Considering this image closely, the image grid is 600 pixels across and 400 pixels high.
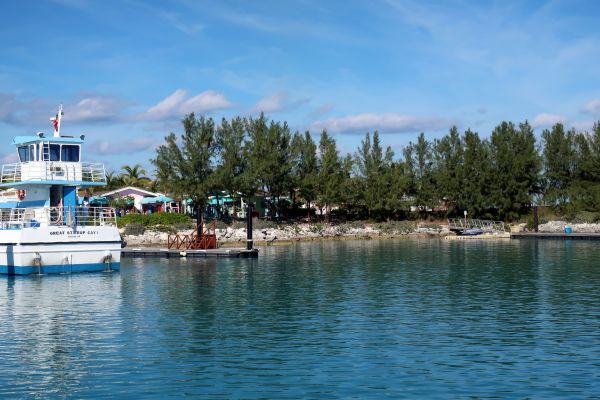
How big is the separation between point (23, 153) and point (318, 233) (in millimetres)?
49643

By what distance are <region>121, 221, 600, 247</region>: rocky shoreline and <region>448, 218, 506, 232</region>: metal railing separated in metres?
1.44

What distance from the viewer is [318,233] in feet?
303

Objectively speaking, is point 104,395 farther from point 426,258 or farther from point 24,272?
point 426,258

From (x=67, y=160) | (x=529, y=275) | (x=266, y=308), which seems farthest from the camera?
(x=67, y=160)

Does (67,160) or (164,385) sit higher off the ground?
(67,160)

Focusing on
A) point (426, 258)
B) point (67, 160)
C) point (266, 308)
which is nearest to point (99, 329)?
point (266, 308)

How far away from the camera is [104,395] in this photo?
714 inches

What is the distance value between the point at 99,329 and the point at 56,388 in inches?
312

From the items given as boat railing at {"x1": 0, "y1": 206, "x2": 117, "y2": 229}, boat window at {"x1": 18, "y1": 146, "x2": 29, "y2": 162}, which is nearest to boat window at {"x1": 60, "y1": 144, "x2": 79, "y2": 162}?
boat window at {"x1": 18, "y1": 146, "x2": 29, "y2": 162}

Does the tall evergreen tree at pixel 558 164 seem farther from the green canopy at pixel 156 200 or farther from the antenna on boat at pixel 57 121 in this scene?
the antenna on boat at pixel 57 121

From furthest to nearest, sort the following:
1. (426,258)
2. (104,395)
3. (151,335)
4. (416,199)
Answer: (416,199), (426,258), (151,335), (104,395)

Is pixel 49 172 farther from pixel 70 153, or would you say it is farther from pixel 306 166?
pixel 306 166

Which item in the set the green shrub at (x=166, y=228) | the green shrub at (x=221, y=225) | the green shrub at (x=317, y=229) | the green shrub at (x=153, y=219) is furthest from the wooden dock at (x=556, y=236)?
the green shrub at (x=166, y=228)

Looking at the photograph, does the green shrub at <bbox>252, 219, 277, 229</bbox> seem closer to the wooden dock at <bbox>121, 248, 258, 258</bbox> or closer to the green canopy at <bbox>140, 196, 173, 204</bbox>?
the green canopy at <bbox>140, 196, 173, 204</bbox>
